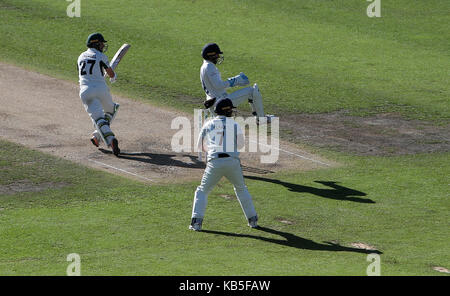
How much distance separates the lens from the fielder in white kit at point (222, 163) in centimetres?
1241

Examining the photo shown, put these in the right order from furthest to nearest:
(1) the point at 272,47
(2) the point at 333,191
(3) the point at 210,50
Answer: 1. (1) the point at 272,47
2. (3) the point at 210,50
3. (2) the point at 333,191

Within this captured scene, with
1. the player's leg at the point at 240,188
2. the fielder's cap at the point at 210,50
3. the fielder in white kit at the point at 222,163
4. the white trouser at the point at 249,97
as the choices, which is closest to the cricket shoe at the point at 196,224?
the fielder in white kit at the point at 222,163

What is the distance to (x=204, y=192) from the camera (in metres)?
12.6

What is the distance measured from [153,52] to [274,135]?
7385 mm

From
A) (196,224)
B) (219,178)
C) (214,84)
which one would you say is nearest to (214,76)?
(214,84)

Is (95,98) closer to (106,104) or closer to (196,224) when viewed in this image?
(106,104)

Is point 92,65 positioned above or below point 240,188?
above

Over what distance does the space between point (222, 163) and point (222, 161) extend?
0.03m

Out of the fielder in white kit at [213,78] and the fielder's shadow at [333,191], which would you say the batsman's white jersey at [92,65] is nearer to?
the fielder in white kit at [213,78]

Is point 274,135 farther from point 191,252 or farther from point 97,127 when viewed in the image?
point 191,252

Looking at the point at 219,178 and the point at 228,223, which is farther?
the point at 228,223

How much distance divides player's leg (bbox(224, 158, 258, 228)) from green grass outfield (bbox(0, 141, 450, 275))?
0.88ft

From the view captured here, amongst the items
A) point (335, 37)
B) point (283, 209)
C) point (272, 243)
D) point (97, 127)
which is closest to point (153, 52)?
point (335, 37)

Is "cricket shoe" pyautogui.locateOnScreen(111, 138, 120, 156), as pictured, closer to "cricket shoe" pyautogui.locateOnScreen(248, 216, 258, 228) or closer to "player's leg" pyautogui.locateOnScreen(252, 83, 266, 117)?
"player's leg" pyautogui.locateOnScreen(252, 83, 266, 117)
